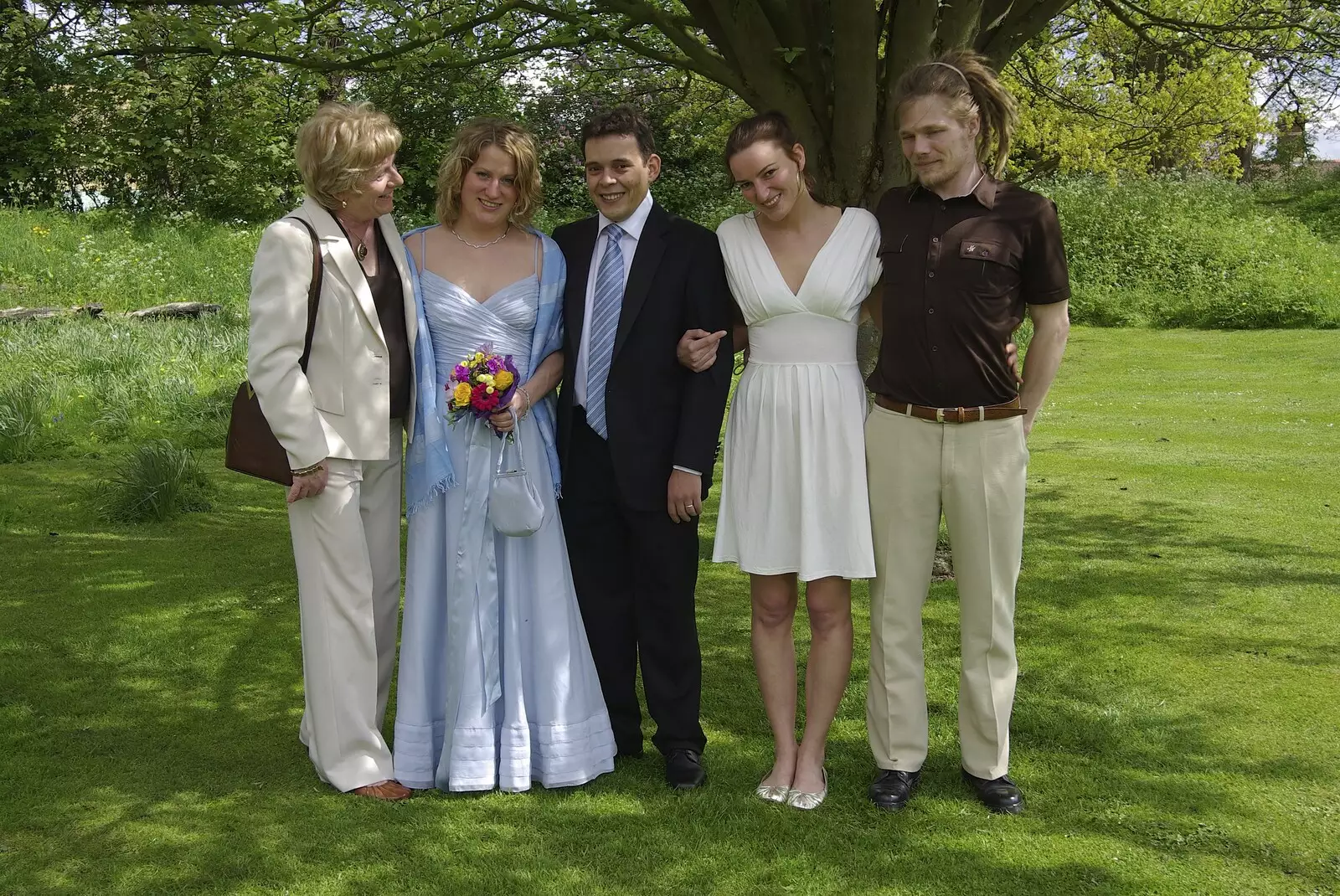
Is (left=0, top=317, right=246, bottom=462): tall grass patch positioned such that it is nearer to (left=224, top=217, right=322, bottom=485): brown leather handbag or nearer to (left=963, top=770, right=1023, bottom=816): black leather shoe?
(left=224, top=217, right=322, bottom=485): brown leather handbag

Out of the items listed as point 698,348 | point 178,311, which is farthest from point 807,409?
point 178,311

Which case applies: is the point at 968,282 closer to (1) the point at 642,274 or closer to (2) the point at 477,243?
(1) the point at 642,274

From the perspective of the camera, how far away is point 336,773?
4.02 metres

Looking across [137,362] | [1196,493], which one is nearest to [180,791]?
[1196,493]

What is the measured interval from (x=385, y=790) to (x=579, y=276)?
1.77 m

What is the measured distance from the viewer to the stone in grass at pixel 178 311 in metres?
14.2

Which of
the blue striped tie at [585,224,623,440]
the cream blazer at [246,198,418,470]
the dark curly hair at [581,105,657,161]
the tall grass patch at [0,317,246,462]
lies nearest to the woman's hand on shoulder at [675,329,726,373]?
the blue striped tie at [585,224,623,440]

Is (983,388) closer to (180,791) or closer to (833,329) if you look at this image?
(833,329)

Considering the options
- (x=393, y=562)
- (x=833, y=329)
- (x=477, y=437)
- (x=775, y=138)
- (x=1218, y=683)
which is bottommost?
(x=1218, y=683)

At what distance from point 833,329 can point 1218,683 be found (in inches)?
102

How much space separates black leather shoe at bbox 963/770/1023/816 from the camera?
153 inches

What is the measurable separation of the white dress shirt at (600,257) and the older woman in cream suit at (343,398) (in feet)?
1.79

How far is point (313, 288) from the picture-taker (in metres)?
3.77

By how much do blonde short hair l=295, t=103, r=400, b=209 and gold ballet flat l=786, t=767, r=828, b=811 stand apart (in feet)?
7.66
